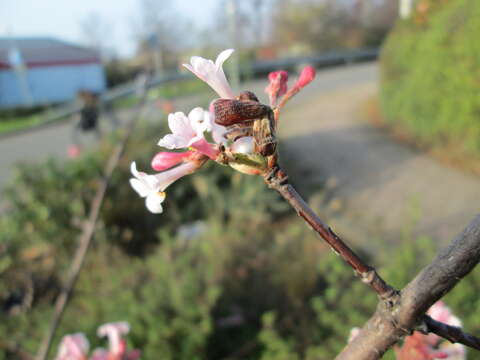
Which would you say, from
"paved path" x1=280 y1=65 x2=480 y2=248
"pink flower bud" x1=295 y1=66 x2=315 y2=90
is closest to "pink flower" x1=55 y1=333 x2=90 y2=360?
"pink flower bud" x1=295 y1=66 x2=315 y2=90

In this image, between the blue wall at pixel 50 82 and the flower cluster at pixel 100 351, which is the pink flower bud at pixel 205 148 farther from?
the blue wall at pixel 50 82

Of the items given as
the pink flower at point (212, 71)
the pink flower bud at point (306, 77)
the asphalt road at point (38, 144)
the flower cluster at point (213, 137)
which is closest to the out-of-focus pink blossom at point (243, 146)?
the flower cluster at point (213, 137)

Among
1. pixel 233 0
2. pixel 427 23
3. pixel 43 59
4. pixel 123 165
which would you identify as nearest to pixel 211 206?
pixel 123 165

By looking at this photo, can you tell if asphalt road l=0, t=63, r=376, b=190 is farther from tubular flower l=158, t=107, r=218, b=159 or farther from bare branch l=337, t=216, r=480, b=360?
bare branch l=337, t=216, r=480, b=360

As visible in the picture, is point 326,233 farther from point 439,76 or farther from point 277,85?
point 439,76

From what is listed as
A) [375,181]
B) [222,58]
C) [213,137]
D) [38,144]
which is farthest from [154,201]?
[38,144]
